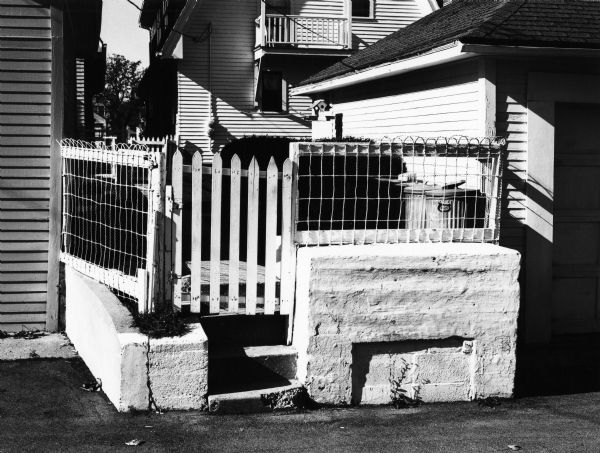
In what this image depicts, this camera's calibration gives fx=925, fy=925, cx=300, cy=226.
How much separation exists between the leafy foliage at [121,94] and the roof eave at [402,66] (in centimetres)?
3699

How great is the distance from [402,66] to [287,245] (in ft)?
13.6

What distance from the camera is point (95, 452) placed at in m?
5.80

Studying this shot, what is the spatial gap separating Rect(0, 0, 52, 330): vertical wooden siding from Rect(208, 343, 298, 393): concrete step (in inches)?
98.6

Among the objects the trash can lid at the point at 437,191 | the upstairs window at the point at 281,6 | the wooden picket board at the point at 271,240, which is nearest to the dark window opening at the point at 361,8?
the upstairs window at the point at 281,6

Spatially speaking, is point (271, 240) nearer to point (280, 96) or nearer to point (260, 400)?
point (260, 400)

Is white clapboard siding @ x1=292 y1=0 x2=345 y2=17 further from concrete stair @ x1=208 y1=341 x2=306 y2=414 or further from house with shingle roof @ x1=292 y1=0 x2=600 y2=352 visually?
concrete stair @ x1=208 y1=341 x2=306 y2=414

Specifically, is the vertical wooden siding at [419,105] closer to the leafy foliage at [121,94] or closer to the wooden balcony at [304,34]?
the wooden balcony at [304,34]

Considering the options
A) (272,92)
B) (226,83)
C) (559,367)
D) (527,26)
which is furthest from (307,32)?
(559,367)

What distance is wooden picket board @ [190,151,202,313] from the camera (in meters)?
6.95

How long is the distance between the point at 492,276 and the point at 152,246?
267cm

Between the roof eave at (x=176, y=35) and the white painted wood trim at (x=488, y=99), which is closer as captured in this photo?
the white painted wood trim at (x=488, y=99)

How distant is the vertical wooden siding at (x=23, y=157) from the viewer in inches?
343

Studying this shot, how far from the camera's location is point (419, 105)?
10.9 m

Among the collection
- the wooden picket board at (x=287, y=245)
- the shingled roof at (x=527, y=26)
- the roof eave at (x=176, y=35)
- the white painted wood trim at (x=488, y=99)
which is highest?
the roof eave at (x=176, y=35)
